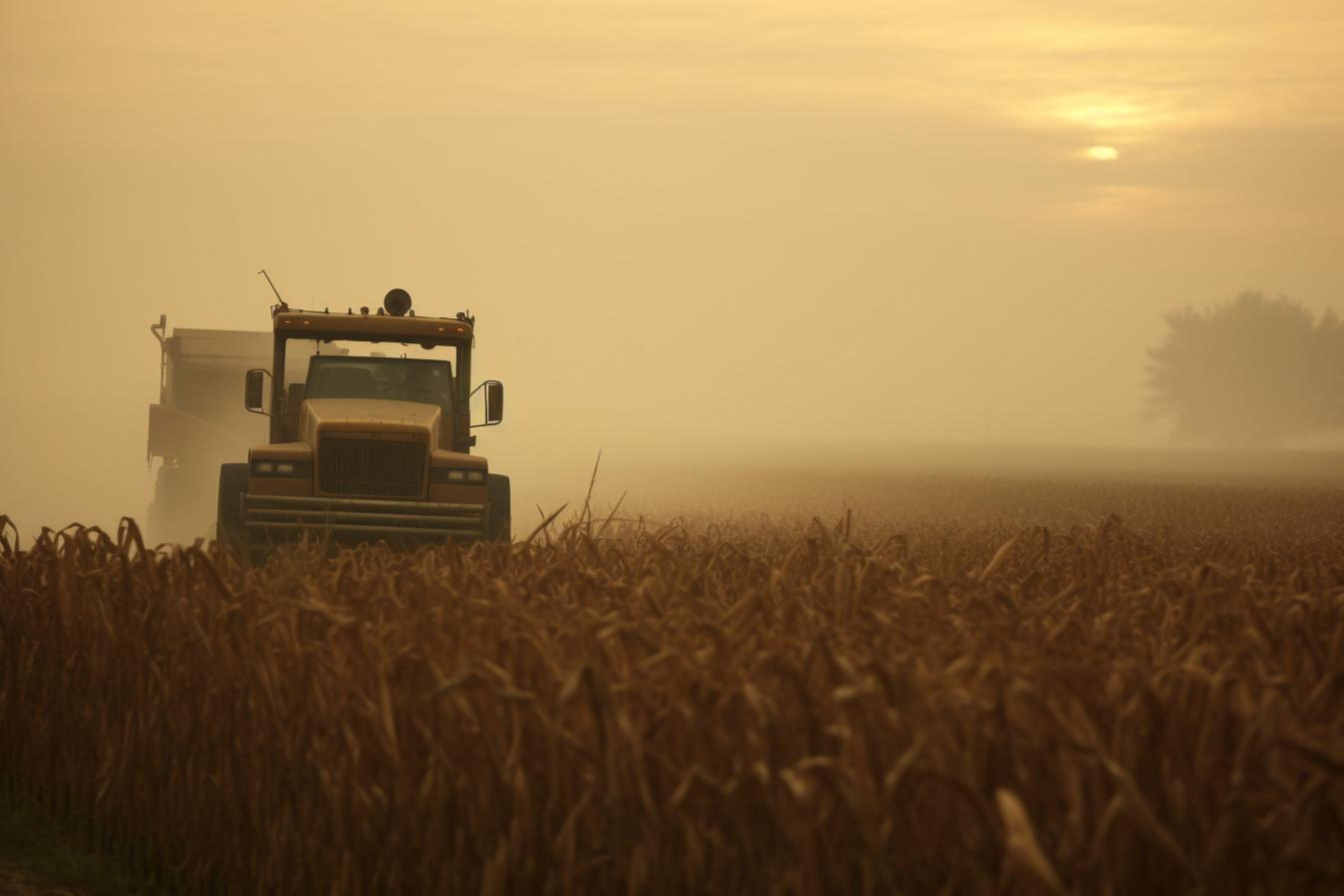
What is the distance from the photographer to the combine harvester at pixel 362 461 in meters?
15.3

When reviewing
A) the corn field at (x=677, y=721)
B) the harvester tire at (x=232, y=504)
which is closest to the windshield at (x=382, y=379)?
the harvester tire at (x=232, y=504)

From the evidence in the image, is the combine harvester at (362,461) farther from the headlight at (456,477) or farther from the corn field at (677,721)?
→ the corn field at (677,721)

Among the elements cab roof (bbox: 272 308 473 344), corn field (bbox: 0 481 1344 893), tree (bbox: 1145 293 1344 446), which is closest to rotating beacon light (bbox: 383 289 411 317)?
cab roof (bbox: 272 308 473 344)

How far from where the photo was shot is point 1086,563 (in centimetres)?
846

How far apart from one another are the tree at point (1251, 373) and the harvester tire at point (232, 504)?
152m

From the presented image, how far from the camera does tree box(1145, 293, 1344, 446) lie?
15438 cm

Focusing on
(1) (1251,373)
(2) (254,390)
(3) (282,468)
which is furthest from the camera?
(1) (1251,373)

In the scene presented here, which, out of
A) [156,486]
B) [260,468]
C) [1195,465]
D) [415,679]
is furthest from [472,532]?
[1195,465]

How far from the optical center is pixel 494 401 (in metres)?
16.3

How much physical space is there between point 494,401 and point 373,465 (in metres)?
1.51

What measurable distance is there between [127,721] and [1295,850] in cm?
516

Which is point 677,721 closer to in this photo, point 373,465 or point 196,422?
point 373,465

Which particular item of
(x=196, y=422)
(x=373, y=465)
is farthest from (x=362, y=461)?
(x=196, y=422)

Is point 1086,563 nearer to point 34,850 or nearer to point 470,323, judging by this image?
Result: point 34,850
